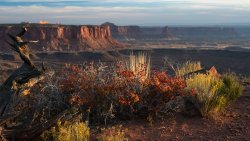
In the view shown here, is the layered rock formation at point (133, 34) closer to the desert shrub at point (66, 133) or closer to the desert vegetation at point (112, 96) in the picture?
the desert vegetation at point (112, 96)

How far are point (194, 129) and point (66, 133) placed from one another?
2566mm

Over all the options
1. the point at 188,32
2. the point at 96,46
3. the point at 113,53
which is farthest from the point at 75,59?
the point at 188,32

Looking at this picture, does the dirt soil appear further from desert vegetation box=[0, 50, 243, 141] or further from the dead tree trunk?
the dead tree trunk

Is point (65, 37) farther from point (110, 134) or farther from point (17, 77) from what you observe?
point (17, 77)

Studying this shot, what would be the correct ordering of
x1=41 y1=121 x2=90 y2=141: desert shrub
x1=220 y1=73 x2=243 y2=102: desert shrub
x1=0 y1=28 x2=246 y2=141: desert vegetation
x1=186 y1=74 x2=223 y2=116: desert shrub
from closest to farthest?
x1=41 y1=121 x2=90 y2=141: desert shrub → x1=0 y1=28 x2=246 y2=141: desert vegetation → x1=186 y1=74 x2=223 y2=116: desert shrub → x1=220 y1=73 x2=243 y2=102: desert shrub

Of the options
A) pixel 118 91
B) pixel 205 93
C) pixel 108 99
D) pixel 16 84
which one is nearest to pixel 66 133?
pixel 16 84

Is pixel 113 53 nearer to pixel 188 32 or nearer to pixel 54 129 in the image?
pixel 54 129

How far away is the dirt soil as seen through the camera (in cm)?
790

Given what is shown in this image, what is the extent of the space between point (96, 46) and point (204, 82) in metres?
89.7

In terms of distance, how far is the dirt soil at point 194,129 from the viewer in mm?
7898

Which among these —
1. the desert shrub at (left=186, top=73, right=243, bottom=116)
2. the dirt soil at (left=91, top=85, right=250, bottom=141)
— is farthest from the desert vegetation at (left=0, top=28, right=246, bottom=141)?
the dirt soil at (left=91, top=85, right=250, bottom=141)

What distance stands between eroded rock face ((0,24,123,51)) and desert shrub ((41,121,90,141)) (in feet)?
251

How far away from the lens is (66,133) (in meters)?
6.84

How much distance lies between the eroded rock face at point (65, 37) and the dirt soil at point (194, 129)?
7579cm
